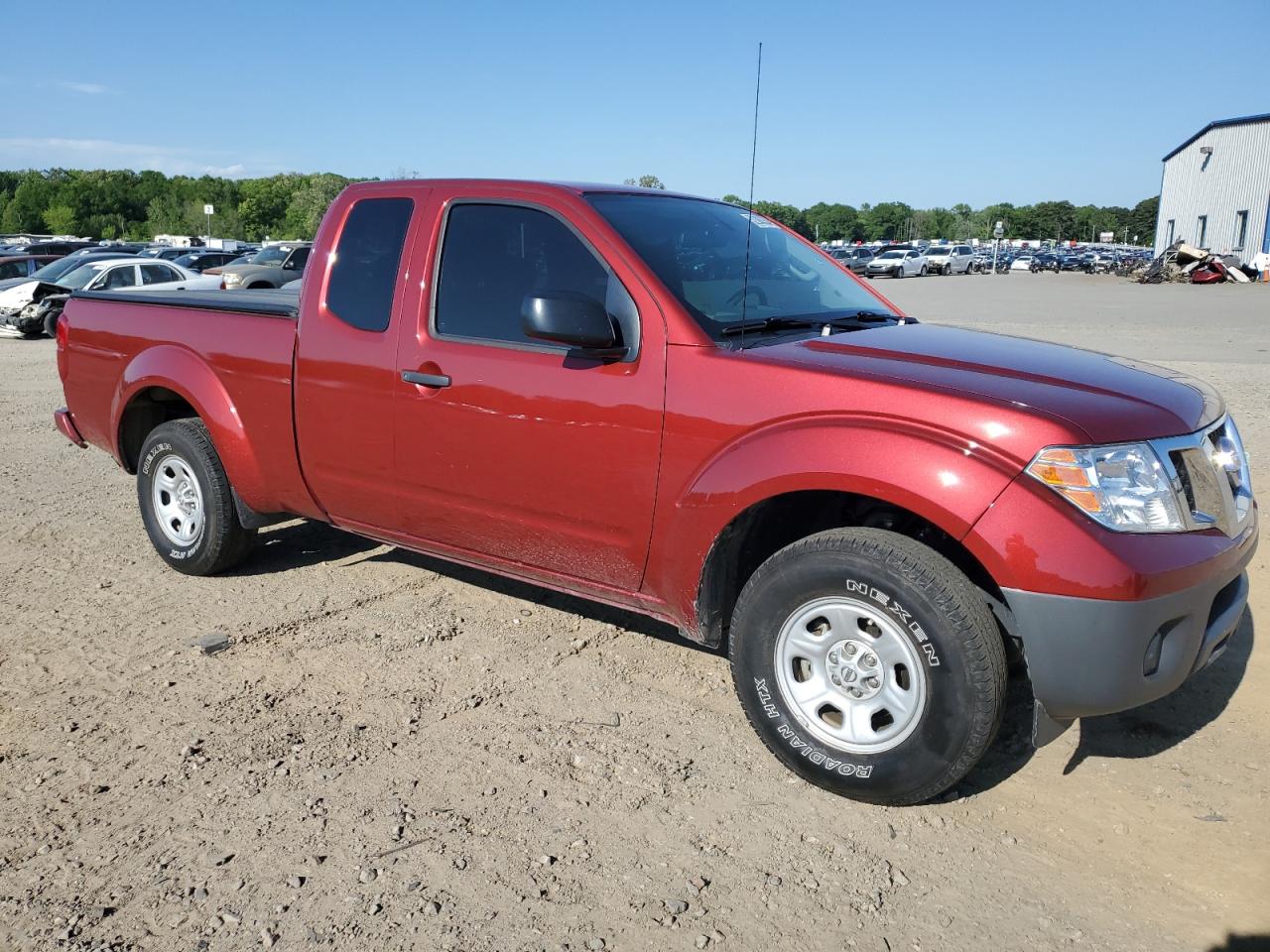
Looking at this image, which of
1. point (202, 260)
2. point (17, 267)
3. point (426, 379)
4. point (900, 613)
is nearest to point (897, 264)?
point (202, 260)

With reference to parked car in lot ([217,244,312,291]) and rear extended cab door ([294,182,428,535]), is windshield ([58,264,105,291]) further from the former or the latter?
rear extended cab door ([294,182,428,535])

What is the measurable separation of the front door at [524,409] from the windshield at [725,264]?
169 millimetres

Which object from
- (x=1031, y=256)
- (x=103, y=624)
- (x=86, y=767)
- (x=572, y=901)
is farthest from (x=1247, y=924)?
(x=1031, y=256)

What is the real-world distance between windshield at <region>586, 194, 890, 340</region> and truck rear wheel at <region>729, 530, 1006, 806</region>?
945mm

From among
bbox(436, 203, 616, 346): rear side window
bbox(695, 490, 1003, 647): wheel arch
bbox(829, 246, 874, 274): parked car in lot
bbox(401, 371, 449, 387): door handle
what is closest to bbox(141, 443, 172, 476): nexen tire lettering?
bbox(401, 371, 449, 387): door handle

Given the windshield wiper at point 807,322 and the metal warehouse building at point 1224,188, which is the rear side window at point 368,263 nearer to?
the windshield wiper at point 807,322

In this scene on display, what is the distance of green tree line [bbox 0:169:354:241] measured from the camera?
10762cm

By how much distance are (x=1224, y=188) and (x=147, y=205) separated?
11384 cm

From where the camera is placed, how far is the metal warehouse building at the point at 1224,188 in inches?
1780

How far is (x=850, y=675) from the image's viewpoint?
324 cm

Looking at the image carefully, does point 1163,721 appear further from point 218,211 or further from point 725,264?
point 218,211

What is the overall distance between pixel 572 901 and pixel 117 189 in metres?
137

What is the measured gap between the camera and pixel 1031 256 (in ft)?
228

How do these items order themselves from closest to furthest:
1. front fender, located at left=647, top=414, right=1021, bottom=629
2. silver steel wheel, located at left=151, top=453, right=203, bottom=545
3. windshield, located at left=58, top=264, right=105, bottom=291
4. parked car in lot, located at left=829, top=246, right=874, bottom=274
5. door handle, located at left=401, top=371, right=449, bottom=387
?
front fender, located at left=647, top=414, right=1021, bottom=629
door handle, located at left=401, top=371, right=449, bottom=387
silver steel wheel, located at left=151, top=453, right=203, bottom=545
windshield, located at left=58, top=264, right=105, bottom=291
parked car in lot, located at left=829, top=246, right=874, bottom=274
